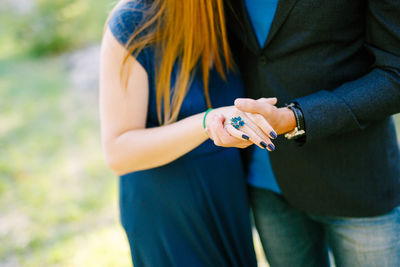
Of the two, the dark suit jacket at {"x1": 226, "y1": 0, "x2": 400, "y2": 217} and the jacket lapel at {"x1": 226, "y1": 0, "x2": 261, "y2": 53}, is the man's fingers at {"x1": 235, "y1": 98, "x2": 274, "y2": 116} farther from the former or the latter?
the jacket lapel at {"x1": 226, "y1": 0, "x2": 261, "y2": 53}

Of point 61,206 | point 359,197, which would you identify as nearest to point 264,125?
point 359,197

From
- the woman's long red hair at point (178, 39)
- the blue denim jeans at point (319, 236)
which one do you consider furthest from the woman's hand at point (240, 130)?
the blue denim jeans at point (319, 236)

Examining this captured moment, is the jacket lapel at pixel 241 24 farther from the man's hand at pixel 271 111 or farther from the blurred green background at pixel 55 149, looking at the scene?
the blurred green background at pixel 55 149

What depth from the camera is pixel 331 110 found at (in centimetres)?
127

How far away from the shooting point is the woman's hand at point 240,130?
1.18 meters

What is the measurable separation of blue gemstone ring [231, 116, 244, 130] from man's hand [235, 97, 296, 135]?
0.05 meters

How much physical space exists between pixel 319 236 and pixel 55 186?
326 centimetres

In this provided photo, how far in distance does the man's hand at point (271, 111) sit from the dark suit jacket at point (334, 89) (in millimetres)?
56

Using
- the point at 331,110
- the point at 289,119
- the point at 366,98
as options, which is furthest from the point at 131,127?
the point at 366,98

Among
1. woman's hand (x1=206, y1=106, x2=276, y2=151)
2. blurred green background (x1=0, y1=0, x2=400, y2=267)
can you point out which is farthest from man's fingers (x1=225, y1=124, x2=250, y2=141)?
blurred green background (x1=0, y1=0, x2=400, y2=267)

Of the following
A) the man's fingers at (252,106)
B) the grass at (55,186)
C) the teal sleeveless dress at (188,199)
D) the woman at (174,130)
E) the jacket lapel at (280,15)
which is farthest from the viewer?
the grass at (55,186)

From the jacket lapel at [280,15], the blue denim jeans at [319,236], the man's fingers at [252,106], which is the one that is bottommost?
the blue denim jeans at [319,236]

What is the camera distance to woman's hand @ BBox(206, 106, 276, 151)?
1.18 m

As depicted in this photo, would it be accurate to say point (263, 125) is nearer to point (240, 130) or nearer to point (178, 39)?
point (240, 130)
